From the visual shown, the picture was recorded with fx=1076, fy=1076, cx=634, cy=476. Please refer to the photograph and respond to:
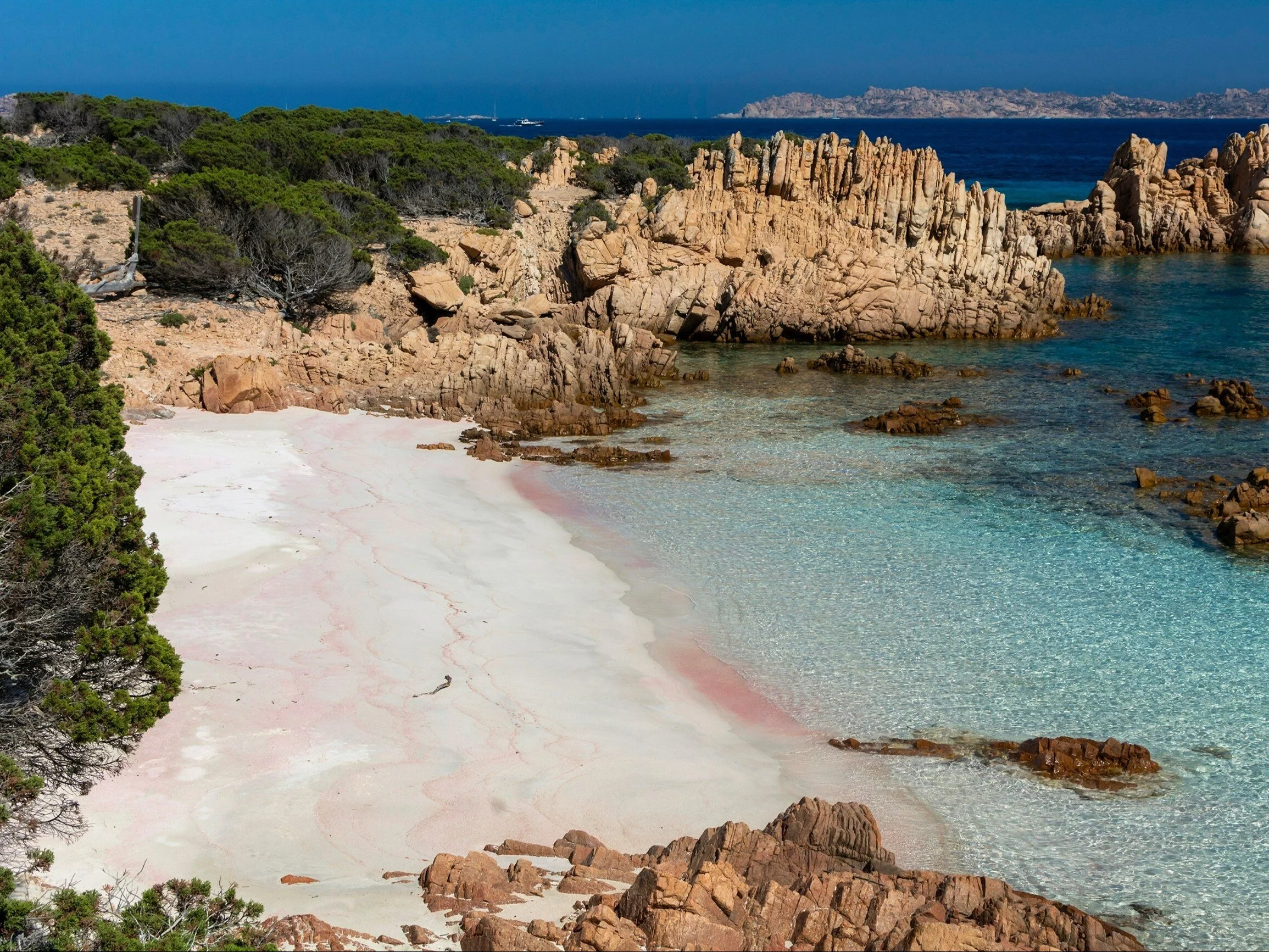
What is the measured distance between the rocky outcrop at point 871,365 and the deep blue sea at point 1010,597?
2.71ft

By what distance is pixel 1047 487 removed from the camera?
866 inches

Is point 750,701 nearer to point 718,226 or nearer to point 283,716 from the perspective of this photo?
point 283,716

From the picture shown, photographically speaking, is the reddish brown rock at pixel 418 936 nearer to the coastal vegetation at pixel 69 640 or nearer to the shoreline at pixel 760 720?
the coastal vegetation at pixel 69 640

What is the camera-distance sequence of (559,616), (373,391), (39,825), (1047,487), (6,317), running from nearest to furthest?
(39,825), (6,317), (559,616), (1047,487), (373,391)

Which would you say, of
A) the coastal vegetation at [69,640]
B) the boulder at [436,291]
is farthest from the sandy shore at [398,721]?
the boulder at [436,291]

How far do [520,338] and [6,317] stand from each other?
20938 millimetres

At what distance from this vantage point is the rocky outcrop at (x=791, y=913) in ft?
23.6

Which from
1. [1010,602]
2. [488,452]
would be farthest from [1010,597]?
[488,452]

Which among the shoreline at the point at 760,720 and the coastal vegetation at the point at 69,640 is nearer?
the coastal vegetation at the point at 69,640

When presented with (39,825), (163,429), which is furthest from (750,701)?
(163,429)

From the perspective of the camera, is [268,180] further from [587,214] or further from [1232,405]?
[1232,405]

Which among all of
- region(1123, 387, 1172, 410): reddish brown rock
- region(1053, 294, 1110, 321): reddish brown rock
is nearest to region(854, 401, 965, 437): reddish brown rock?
region(1123, 387, 1172, 410): reddish brown rock

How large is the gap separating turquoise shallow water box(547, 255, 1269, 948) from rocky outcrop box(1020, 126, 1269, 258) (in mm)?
33691

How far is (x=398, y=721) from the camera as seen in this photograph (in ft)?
38.6
